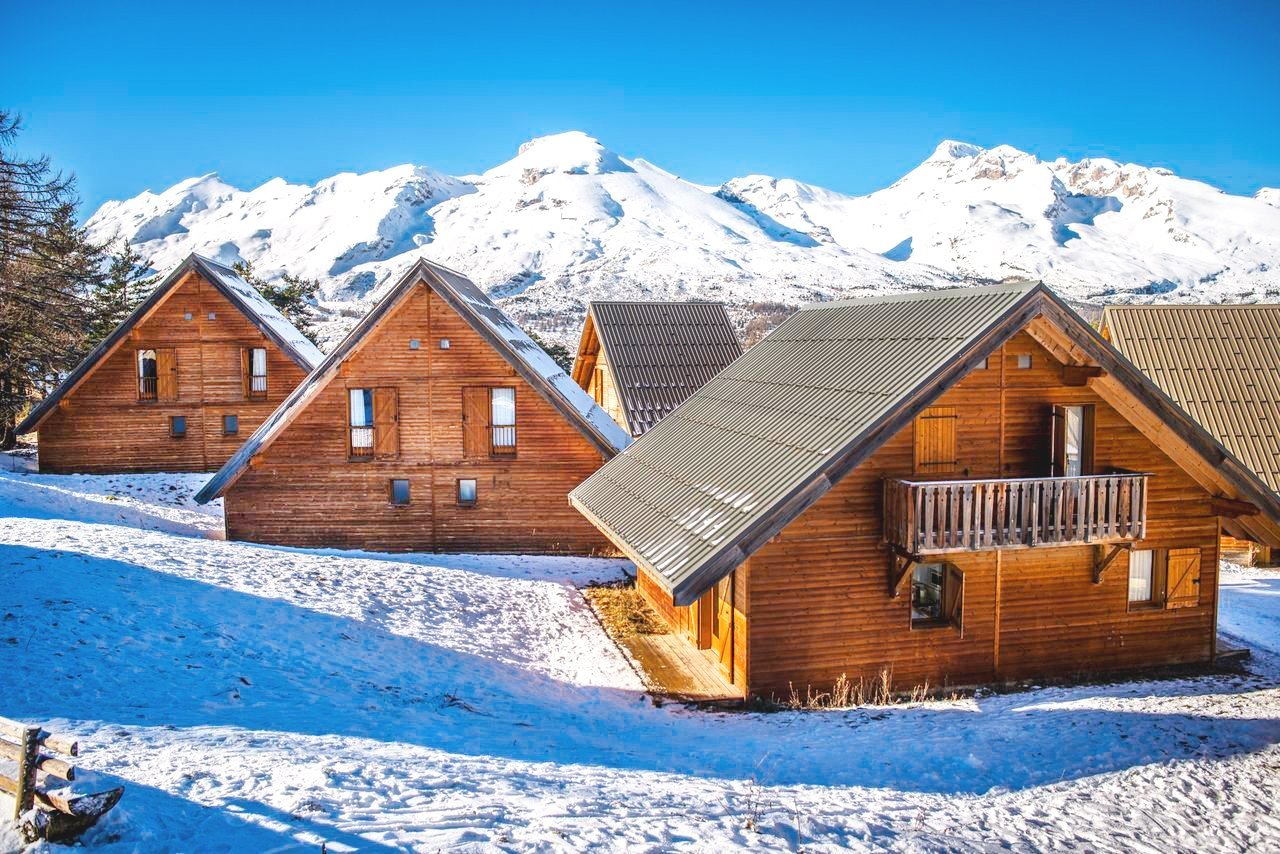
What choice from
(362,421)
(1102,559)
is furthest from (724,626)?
(362,421)

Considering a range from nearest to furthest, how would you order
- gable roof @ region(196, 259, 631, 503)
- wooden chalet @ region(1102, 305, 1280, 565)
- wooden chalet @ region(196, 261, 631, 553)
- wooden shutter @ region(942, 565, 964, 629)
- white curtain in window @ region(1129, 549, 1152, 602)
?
1. wooden shutter @ region(942, 565, 964, 629)
2. white curtain in window @ region(1129, 549, 1152, 602)
3. gable roof @ region(196, 259, 631, 503)
4. wooden chalet @ region(196, 261, 631, 553)
5. wooden chalet @ region(1102, 305, 1280, 565)

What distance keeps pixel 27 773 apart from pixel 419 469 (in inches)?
663

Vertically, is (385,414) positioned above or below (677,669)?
above

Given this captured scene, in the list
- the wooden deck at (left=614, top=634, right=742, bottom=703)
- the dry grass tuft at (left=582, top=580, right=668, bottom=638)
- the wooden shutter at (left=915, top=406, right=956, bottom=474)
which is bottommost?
the wooden deck at (left=614, top=634, right=742, bottom=703)

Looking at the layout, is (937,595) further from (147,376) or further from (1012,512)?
(147,376)

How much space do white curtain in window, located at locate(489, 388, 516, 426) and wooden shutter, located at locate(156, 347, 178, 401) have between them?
16.8 m

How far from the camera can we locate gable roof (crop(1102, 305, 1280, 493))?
2583cm

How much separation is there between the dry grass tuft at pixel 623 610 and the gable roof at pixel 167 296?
18.3 m

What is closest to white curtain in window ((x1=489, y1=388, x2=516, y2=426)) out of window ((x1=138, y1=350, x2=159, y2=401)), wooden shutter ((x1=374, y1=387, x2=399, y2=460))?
wooden shutter ((x1=374, y1=387, x2=399, y2=460))

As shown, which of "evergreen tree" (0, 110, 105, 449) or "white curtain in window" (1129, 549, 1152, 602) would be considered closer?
"white curtain in window" (1129, 549, 1152, 602)

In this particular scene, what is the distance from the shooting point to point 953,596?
15680 millimetres

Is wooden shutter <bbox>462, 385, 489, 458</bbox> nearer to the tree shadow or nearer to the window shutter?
the tree shadow

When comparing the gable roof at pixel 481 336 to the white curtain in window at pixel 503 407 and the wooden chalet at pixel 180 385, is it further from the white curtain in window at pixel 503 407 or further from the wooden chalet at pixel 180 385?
the wooden chalet at pixel 180 385

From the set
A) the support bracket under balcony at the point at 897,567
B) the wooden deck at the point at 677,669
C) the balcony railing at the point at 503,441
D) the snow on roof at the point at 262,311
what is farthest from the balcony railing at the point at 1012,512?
the snow on roof at the point at 262,311
